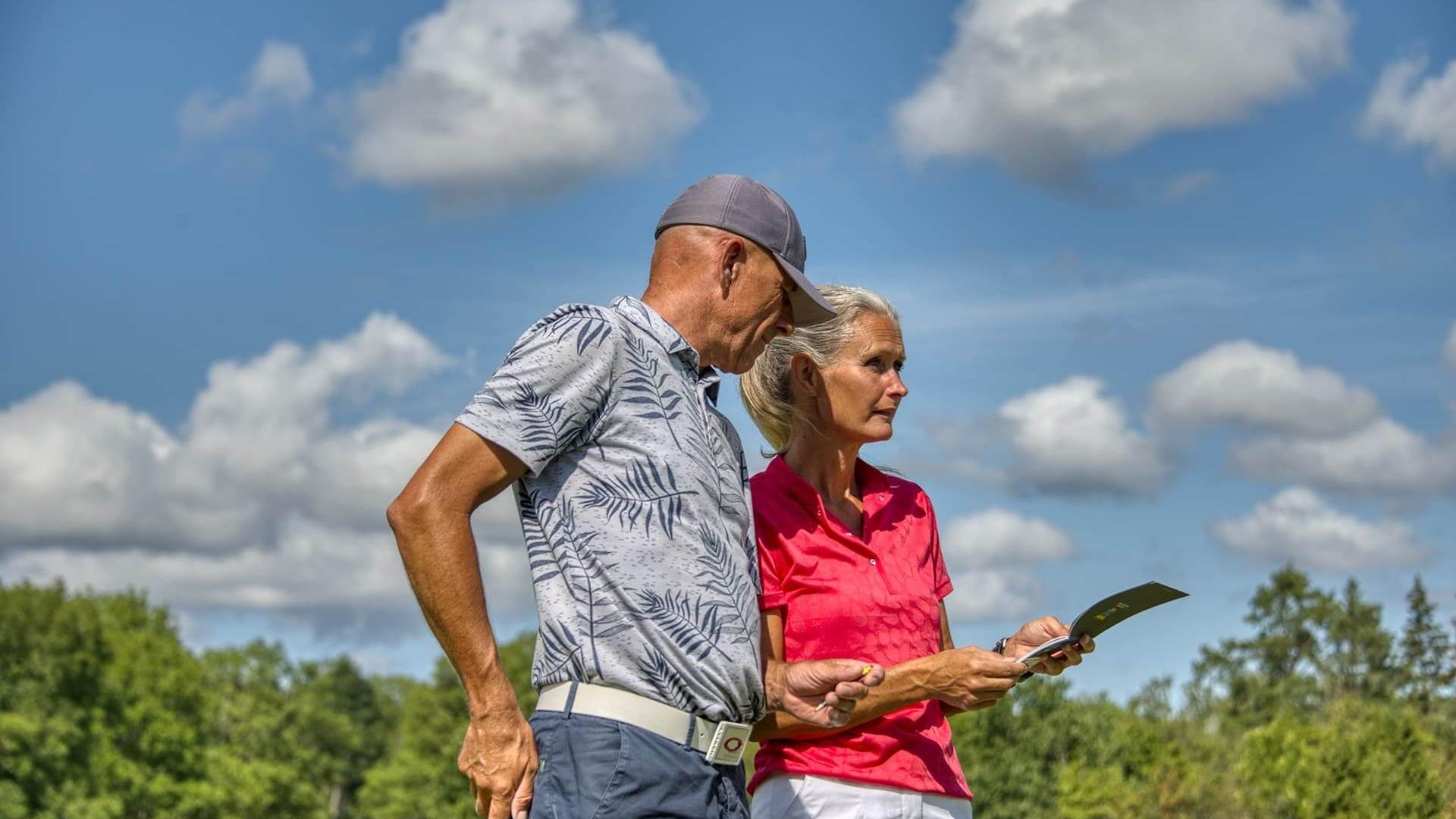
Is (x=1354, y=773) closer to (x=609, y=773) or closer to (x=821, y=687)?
(x=821, y=687)

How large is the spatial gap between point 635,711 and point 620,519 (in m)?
0.42

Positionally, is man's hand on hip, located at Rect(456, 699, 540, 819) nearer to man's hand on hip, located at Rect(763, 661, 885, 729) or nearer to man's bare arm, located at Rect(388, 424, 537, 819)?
man's bare arm, located at Rect(388, 424, 537, 819)

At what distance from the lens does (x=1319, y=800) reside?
2130cm

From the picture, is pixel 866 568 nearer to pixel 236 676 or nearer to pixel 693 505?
pixel 693 505

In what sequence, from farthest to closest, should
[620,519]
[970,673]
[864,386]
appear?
[864,386] < [970,673] < [620,519]

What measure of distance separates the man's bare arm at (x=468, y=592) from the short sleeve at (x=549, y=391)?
0.05 metres

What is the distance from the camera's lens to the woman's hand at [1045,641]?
4309 millimetres

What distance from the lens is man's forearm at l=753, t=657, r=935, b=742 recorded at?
4328mm

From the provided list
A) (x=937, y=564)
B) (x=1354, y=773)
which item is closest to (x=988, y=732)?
(x=1354, y=773)

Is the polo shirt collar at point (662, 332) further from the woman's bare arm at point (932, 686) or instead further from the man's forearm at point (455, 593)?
the woman's bare arm at point (932, 686)

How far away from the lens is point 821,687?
3.90 m

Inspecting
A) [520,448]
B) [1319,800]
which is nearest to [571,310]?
[520,448]

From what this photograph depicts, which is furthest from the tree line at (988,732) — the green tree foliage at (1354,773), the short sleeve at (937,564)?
the short sleeve at (937,564)

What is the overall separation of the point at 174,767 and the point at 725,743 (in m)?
56.4
